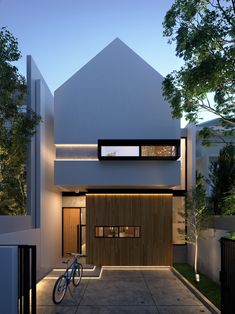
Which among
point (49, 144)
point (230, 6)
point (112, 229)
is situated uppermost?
point (230, 6)

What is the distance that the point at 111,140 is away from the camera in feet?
46.5

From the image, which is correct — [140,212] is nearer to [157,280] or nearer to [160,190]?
[160,190]

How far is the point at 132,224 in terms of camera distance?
1653cm

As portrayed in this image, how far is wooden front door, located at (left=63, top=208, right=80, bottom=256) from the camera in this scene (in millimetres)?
18766

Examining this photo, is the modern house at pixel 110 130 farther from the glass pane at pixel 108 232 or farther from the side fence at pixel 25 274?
the side fence at pixel 25 274

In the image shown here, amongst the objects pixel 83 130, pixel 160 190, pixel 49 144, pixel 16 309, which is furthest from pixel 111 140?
pixel 16 309

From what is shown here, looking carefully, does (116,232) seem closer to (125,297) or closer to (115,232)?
(115,232)

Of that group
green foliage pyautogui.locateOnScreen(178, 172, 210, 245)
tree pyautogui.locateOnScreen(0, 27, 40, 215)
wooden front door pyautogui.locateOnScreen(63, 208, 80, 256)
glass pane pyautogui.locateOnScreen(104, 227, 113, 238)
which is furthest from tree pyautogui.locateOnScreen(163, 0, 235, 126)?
wooden front door pyautogui.locateOnScreen(63, 208, 80, 256)

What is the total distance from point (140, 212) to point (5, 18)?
1023cm

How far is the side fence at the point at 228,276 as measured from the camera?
7331mm

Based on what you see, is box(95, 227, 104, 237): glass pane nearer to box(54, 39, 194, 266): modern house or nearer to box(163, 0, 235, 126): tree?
box(54, 39, 194, 266): modern house

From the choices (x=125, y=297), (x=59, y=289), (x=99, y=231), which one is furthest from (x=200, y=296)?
(x=99, y=231)

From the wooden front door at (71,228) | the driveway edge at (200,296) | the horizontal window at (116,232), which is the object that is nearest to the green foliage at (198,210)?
the driveway edge at (200,296)

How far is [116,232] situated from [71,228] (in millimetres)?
3385
